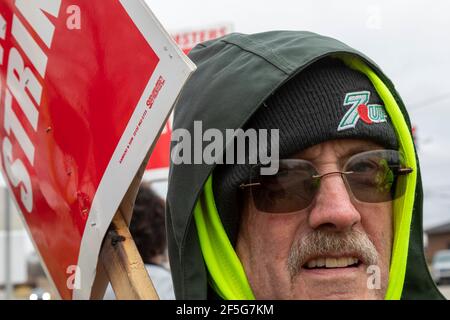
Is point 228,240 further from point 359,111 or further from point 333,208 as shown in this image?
point 359,111

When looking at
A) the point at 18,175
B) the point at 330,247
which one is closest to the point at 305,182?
the point at 330,247

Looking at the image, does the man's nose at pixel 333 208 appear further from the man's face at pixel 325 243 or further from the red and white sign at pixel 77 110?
the red and white sign at pixel 77 110

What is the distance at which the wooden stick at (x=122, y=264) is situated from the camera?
5.31 feet

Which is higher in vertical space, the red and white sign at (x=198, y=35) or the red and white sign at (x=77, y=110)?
the red and white sign at (x=198, y=35)

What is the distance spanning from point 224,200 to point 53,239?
0.47m

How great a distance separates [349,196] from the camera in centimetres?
163

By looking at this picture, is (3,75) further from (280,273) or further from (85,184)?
(280,273)

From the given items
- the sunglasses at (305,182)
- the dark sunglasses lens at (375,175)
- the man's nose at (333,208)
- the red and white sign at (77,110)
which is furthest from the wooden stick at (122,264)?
the dark sunglasses lens at (375,175)

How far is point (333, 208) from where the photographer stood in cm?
158

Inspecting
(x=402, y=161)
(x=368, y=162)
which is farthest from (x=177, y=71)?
(x=402, y=161)

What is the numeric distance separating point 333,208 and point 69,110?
2.13 ft

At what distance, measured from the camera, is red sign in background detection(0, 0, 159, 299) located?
1577 mm

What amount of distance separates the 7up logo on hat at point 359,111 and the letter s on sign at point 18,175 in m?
0.84

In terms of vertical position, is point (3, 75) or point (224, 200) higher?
point (3, 75)
